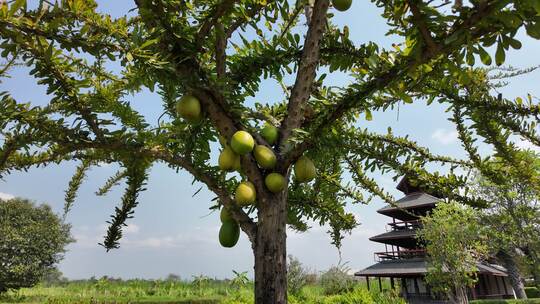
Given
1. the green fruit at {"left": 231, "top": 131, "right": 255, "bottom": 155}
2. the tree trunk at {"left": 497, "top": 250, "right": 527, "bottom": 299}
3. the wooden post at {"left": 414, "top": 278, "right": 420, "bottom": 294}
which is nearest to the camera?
the green fruit at {"left": 231, "top": 131, "right": 255, "bottom": 155}

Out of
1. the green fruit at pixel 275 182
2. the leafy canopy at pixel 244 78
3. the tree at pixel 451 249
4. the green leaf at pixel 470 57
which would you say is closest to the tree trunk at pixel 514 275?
the tree at pixel 451 249

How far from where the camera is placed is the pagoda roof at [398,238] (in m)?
27.2

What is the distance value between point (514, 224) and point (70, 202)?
73.2ft

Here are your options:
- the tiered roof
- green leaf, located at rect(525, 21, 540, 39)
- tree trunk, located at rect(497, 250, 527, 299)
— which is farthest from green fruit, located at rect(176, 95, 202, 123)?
tree trunk, located at rect(497, 250, 527, 299)

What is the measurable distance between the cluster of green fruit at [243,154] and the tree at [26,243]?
2850cm

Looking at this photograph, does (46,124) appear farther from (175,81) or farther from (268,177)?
(268,177)

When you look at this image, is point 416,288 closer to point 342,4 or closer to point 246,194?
point 246,194

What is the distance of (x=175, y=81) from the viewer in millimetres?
1317

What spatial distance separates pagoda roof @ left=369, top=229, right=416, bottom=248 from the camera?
89.4 feet

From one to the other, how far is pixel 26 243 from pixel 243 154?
35022 millimetres

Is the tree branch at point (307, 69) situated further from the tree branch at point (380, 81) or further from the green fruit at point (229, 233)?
the green fruit at point (229, 233)

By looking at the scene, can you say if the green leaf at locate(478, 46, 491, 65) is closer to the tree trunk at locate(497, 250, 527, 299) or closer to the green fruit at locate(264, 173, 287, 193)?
the green fruit at locate(264, 173, 287, 193)

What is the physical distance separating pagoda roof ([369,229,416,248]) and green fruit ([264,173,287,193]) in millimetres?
27891

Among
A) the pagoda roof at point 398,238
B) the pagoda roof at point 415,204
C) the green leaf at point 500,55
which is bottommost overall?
the green leaf at point 500,55
